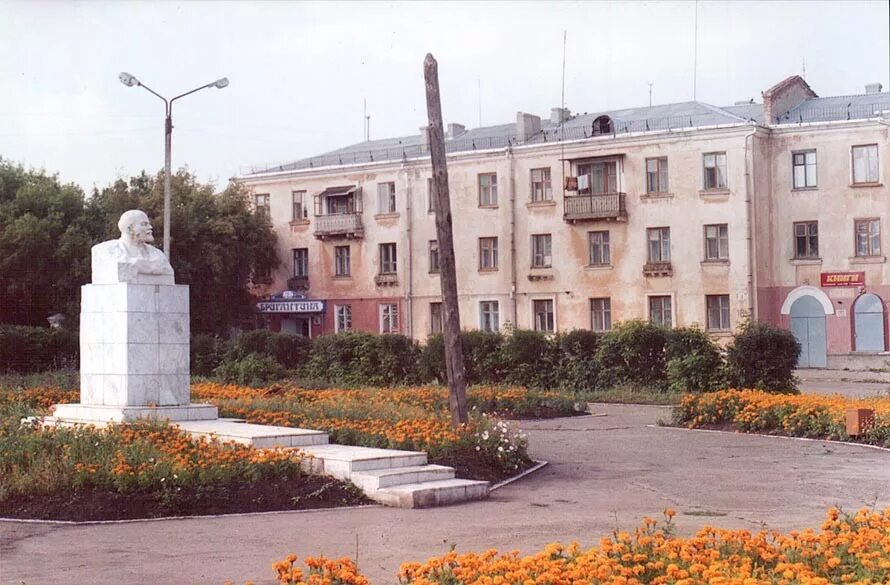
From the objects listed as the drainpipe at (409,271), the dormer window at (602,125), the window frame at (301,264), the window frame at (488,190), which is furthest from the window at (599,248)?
the window frame at (301,264)

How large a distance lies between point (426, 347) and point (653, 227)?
19018mm

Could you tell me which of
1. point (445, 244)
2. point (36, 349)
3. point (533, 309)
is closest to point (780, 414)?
point (445, 244)

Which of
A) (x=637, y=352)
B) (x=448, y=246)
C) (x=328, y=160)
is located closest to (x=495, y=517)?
(x=448, y=246)

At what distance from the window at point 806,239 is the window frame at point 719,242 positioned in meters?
2.53

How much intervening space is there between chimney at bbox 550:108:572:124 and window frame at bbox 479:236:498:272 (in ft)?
19.6

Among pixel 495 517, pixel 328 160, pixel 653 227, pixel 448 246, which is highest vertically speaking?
pixel 328 160

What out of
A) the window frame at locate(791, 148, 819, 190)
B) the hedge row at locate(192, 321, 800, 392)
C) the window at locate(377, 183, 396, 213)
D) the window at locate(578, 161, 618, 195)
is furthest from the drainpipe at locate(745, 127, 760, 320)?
the hedge row at locate(192, 321, 800, 392)

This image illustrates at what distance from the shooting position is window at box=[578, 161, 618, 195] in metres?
49.3

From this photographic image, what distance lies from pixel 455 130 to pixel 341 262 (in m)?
7.95

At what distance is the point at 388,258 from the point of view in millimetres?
55188

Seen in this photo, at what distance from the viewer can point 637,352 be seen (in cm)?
2938

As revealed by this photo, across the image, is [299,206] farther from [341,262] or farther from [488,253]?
[488,253]

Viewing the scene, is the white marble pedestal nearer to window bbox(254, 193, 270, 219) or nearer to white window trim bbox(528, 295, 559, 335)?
white window trim bbox(528, 295, 559, 335)

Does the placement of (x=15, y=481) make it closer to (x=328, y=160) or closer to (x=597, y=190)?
(x=597, y=190)
